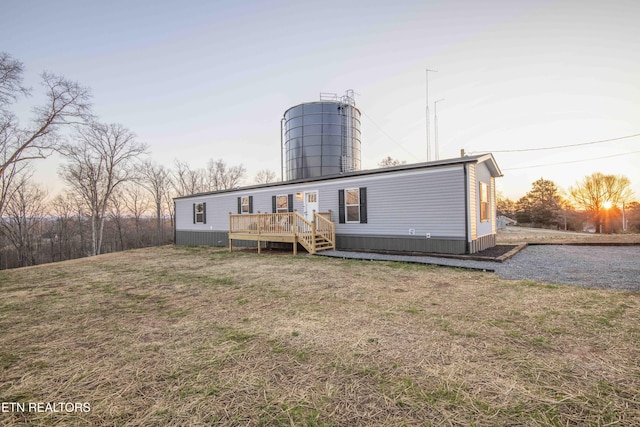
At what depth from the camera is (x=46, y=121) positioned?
568 inches

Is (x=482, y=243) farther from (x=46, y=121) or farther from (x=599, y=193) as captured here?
(x=599, y=193)

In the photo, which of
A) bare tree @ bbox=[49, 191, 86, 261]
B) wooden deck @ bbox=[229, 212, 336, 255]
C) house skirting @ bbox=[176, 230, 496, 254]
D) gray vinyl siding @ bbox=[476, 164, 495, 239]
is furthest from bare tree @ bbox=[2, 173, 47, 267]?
gray vinyl siding @ bbox=[476, 164, 495, 239]

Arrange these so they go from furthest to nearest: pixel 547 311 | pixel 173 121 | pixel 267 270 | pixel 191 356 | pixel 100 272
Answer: pixel 173 121 → pixel 100 272 → pixel 267 270 → pixel 547 311 → pixel 191 356

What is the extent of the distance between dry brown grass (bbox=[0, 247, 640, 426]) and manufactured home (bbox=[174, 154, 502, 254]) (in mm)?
3894

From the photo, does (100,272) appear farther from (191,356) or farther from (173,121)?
(173,121)

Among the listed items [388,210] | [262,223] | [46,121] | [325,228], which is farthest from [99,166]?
[388,210]

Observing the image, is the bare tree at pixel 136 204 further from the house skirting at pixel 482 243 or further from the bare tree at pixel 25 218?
the house skirting at pixel 482 243

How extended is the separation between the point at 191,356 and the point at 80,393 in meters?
0.82

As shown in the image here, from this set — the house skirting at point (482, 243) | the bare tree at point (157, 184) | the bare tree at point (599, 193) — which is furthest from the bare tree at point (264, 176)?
the bare tree at point (599, 193)

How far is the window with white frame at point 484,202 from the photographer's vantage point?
967 centimetres

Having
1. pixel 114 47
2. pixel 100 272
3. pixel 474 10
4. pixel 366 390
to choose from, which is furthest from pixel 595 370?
pixel 114 47

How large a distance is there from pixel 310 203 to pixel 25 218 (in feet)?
89.6

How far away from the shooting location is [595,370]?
2191 millimetres

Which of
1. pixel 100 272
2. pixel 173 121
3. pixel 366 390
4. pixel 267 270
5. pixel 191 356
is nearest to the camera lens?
pixel 366 390
